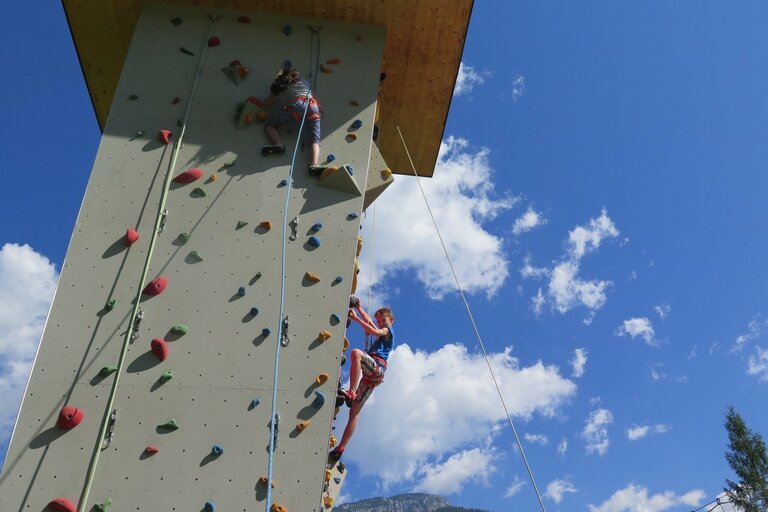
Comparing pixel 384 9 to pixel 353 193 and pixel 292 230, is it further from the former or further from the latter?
pixel 292 230

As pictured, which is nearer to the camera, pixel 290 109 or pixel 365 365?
pixel 365 365

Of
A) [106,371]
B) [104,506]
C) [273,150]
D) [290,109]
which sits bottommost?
[104,506]

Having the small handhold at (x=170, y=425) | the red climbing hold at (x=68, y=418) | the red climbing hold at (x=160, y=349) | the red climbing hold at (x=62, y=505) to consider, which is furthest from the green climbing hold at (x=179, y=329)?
the red climbing hold at (x=62, y=505)

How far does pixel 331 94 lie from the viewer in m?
5.39

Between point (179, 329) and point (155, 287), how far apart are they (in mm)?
372

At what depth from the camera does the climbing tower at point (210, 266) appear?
3559 millimetres

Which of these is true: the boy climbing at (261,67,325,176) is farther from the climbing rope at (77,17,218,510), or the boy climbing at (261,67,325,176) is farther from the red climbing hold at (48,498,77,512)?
the red climbing hold at (48,498,77,512)

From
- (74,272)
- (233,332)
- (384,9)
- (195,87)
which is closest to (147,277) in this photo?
(74,272)

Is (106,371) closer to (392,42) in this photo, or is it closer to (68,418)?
(68,418)

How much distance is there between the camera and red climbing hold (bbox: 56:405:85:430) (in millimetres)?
3598

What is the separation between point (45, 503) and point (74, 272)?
152cm

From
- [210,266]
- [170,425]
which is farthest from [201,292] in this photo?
[170,425]

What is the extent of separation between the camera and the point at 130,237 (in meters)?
4.34

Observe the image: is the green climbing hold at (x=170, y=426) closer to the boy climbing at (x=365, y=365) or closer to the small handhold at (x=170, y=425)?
the small handhold at (x=170, y=425)
